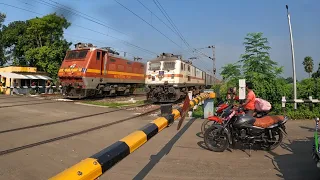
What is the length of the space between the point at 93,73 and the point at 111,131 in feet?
36.8

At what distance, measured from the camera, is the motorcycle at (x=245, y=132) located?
664 centimetres

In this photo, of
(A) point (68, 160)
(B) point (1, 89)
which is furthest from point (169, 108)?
(B) point (1, 89)

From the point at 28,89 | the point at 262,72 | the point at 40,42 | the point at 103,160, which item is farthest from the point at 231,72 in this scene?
the point at 40,42

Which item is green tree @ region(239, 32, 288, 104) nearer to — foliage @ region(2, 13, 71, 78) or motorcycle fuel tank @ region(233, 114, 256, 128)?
motorcycle fuel tank @ region(233, 114, 256, 128)

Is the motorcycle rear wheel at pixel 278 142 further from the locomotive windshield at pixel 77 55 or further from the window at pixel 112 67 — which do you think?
the window at pixel 112 67

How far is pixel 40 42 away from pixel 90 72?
62.9ft

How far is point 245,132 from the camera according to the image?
6750 mm

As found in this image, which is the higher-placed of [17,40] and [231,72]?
[17,40]

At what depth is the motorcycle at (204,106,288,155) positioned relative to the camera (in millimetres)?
6637

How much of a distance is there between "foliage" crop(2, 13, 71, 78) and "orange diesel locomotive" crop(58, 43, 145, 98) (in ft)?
45.4

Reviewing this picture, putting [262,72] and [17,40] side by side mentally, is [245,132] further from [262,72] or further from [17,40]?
[17,40]

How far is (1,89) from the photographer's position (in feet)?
88.9

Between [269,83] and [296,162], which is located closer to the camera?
[296,162]

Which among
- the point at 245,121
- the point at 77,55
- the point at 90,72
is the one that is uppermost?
the point at 77,55
